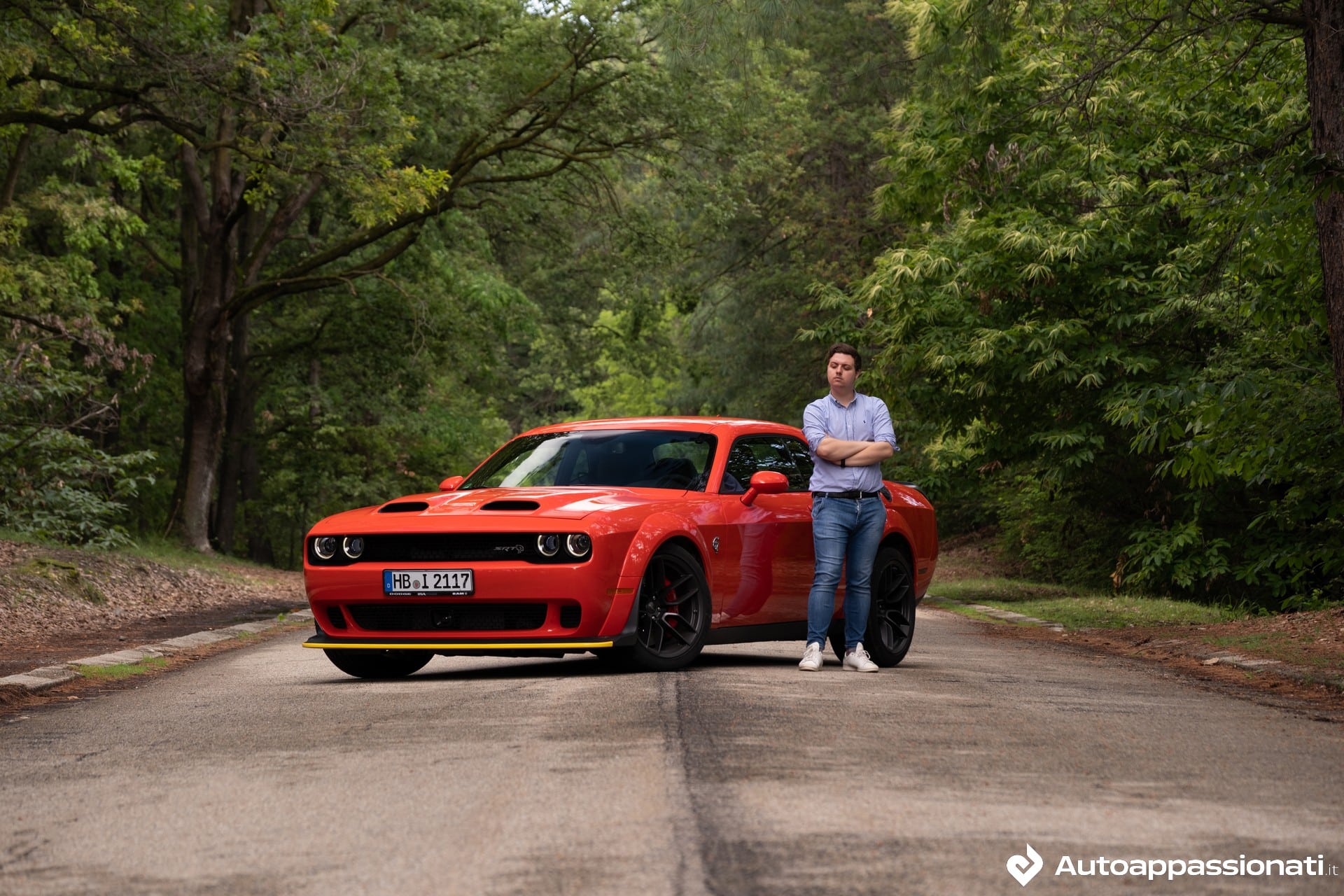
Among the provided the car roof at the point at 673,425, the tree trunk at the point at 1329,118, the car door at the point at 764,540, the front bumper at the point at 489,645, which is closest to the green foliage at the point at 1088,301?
the tree trunk at the point at 1329,118

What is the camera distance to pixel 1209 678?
1116 centimetres

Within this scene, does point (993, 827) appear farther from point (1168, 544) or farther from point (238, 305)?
point (238, 305)

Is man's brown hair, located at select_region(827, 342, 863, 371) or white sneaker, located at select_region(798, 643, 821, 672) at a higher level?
man's brown hair, located at select_region(827, 342, 863, 371)

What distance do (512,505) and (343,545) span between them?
1068mm

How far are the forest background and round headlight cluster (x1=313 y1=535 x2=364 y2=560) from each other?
6.33m

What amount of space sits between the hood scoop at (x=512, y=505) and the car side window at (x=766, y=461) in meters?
1.35

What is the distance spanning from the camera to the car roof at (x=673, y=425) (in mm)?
11062

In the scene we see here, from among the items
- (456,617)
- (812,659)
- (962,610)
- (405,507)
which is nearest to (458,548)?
(456,617)

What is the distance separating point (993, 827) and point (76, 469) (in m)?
19.2

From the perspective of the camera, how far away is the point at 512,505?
9.98 m

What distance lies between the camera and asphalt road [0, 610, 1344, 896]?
190 inches

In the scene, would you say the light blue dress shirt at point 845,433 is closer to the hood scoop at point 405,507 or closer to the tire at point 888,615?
the tire at point 888,615

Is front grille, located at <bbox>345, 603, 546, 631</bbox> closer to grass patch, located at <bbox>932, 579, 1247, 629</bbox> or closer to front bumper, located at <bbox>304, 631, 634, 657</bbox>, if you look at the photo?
front bumper, located at <bbox>304, 631, 634, 657</bbox>

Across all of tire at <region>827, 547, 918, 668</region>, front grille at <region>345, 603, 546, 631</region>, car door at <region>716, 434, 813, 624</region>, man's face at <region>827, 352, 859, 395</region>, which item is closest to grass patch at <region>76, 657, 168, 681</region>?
front grille at <region>345, 603, 546, 631</region>
